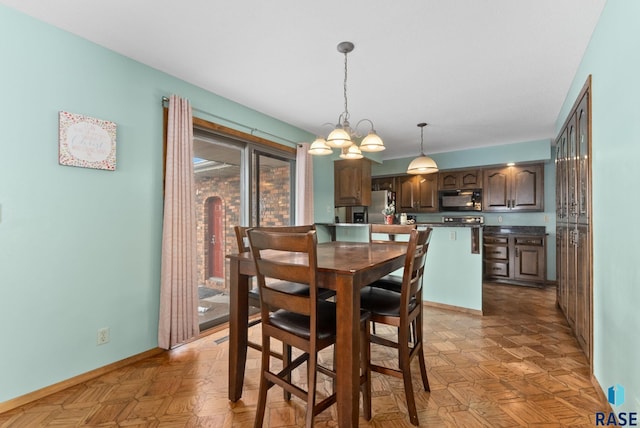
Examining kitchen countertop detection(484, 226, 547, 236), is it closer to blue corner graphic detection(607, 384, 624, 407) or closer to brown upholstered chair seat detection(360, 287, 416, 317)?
blue corner graphic detection(607, 384, 624, 407)

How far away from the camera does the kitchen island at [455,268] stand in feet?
Answer: 11.8

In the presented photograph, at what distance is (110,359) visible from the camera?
90.4 inches

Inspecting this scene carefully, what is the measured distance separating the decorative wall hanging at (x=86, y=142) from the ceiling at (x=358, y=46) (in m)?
0.61

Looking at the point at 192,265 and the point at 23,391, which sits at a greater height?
A: the point at 192,265

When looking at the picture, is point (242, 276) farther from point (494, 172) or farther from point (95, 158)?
point (494, 172)

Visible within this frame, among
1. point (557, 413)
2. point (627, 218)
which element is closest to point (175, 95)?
point (627, 218)

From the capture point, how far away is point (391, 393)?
1.97 metres

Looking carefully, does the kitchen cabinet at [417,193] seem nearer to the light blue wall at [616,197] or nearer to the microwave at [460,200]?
the microwave at [460,200]

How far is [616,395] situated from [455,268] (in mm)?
2142

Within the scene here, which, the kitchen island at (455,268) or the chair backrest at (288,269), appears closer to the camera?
the chair backrest at (288,269)

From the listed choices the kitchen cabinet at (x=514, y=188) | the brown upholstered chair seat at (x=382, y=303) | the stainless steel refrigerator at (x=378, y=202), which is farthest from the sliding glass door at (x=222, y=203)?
the kitchen cabinet at (x=514, y=188)

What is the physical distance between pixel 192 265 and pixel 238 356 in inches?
45.1

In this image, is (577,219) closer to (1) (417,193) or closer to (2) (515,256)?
(2) (515,256)

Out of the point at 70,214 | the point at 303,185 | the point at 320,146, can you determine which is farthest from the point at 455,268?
the point at 70,214
